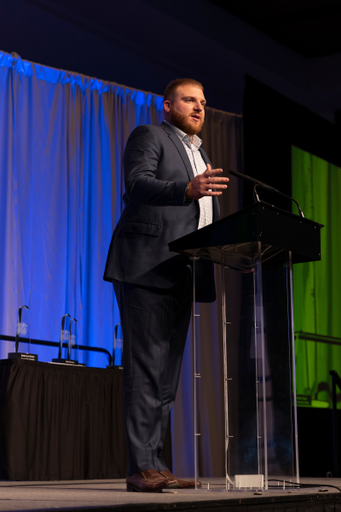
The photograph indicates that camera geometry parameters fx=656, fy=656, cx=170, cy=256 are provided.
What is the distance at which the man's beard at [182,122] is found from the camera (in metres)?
2.18

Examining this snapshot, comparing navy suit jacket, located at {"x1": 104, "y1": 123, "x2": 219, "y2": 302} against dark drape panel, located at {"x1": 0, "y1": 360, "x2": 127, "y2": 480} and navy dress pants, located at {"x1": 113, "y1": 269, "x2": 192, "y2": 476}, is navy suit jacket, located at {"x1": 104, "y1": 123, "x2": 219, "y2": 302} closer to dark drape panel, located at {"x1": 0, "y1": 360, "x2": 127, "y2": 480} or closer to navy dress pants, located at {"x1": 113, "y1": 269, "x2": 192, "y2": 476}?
navy dress pants, located at {"x1": 113, "y1": 269, "x2": 192, "y2": 476}

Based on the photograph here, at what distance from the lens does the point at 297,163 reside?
5535mm

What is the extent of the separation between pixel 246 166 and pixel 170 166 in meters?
3.09

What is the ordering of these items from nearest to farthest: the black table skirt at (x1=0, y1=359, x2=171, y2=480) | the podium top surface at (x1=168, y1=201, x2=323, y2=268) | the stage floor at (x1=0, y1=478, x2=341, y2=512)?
the stage floor at (x1=0, y1=478, x2=341, y2=512)
the podium top surface at (x1=168, y1=201, x2=323, y2=268)
the black table skirt at (x1=0, y1=359, x2=171, y2=480)

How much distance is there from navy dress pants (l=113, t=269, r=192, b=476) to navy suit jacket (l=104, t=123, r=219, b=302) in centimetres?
4

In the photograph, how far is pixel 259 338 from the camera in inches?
72.3

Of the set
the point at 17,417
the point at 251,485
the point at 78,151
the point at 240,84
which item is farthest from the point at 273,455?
the point at 240,84

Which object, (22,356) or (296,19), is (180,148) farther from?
(296,19)

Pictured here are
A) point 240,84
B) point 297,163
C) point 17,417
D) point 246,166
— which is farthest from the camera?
point 240,84

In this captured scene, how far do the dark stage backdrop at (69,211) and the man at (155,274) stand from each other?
2.32 meters

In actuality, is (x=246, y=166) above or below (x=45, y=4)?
below

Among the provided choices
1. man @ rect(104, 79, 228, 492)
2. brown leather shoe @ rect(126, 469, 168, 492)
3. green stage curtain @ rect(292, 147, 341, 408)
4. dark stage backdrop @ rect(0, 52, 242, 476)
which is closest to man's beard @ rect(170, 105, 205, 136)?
man @ rect(104, 79, 228, 492)

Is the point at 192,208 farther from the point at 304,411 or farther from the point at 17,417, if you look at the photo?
the point at 304,411

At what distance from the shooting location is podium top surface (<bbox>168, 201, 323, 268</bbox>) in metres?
1.76
